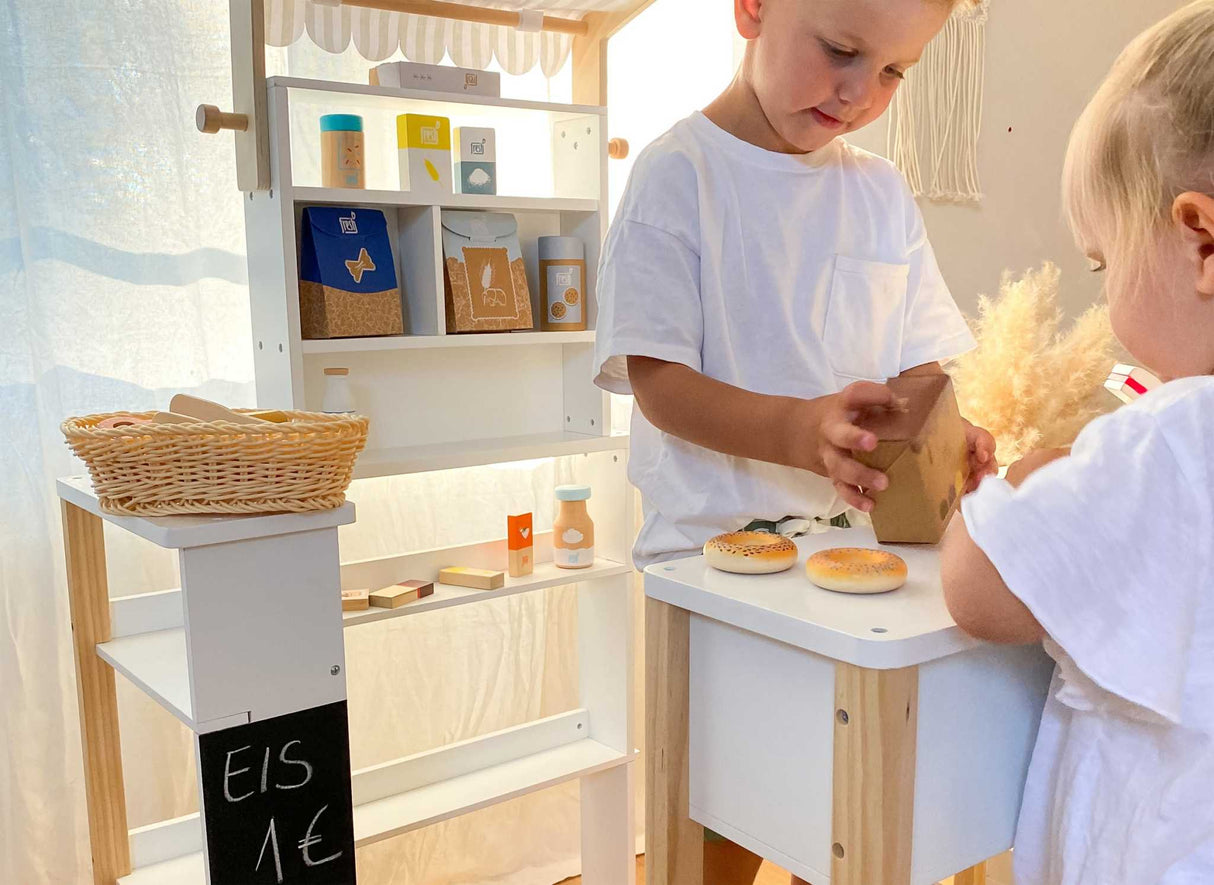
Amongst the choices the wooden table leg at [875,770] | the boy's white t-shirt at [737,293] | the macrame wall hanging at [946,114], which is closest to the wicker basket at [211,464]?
the boy's white t-shirt at [737,293]

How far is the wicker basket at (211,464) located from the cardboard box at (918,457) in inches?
23.4

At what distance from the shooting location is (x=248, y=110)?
4.42 ft

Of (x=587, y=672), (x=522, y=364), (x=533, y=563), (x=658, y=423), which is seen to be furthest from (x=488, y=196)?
(x=587, y=672)

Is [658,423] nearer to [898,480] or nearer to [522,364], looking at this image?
[898,480]

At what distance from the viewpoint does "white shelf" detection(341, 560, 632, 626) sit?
1486 millimetres

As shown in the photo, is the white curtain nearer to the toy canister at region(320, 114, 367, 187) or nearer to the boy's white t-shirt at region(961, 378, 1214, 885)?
the toy canister at region(320, 114, 367, 187)

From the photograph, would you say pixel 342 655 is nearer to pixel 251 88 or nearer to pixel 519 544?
pixel 519 544

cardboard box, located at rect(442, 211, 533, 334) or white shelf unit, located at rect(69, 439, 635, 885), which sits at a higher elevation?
cardboard box, located at rect(442, 211, 533, 334)

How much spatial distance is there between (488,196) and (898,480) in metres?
0.92

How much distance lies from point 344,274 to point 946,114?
0.95m

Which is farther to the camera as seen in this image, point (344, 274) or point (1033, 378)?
point (344, 274)

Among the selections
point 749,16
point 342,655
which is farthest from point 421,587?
point 749,16

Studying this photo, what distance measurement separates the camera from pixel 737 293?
3.22ft

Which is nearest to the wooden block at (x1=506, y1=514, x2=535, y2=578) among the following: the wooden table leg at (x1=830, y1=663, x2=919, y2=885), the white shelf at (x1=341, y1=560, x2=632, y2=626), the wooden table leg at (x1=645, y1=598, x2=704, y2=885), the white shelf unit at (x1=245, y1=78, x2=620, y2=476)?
the white shelf at (x1=341, y1=560, x2=632, y2=626)
